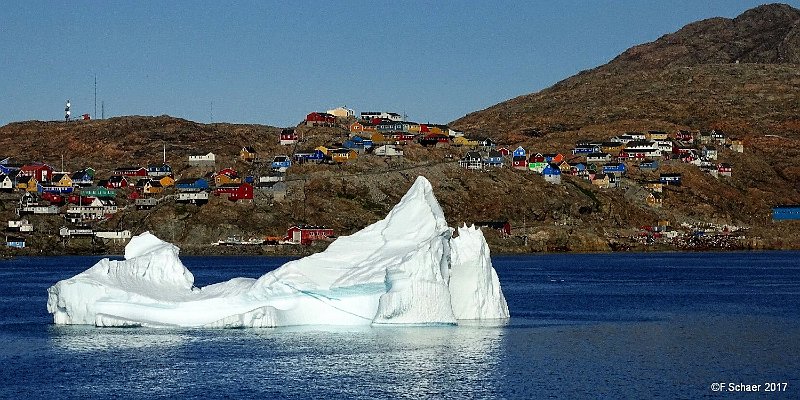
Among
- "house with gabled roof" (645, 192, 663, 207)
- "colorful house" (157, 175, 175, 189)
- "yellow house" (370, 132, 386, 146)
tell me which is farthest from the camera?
"yellow house" (370, 132, 386, 146)

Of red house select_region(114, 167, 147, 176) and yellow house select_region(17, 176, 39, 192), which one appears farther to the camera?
red house select_region(114, 167, 147, 176)

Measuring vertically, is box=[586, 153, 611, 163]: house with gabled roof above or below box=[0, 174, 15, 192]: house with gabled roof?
above

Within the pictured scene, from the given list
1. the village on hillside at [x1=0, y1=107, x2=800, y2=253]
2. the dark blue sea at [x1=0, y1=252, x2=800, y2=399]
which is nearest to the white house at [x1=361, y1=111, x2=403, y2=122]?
the village on hillside at [x1=0, y1=107, x2=800, y2=253]

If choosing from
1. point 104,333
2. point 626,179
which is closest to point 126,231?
point 626,179

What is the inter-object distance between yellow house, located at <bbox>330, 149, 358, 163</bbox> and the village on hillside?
0.14 metres

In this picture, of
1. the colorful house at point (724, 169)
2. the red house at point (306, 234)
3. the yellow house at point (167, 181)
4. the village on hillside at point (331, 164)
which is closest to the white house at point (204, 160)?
the village on hillside at point (331, 164)

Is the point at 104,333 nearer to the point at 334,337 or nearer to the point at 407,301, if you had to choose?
the point at 334,337

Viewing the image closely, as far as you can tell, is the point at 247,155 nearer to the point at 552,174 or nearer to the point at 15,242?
the point at 15,242

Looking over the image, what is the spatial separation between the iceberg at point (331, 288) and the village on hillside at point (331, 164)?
78.6 meters

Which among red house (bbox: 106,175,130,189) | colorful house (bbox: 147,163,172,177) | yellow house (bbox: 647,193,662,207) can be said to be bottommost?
yellow house (bbox: 647,193,662,207)

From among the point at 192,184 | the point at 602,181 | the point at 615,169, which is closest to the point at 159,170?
the point at 192,184

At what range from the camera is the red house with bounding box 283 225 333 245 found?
418 ft

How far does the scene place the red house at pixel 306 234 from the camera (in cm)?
A: 12750

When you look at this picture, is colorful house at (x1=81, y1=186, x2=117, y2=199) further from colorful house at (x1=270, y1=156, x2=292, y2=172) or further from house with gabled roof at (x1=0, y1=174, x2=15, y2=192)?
colorful house at (x1=270, y1=156, x2=292, y2=172)
